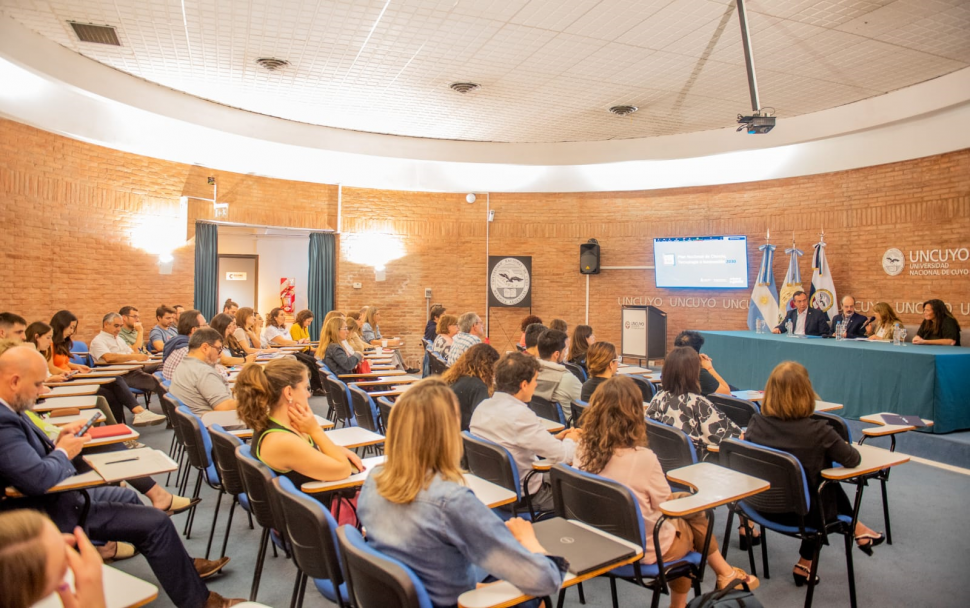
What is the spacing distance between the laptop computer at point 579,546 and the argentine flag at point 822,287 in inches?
350

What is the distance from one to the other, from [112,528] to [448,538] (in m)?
1.95

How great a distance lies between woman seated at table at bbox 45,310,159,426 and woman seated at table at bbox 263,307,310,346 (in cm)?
279

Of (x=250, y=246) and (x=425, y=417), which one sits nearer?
(x=425, y=417)

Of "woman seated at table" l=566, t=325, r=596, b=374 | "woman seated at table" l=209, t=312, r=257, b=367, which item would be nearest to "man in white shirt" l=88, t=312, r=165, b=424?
"woman seated at table" l=209, t=312, r=257, b=367

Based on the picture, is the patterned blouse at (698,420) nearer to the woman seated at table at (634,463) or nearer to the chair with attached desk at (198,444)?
the woman seated at table at (634,463)

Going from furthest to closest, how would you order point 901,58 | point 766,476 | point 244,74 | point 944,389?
point 244,74, point 901,58, point 944,389, point 766,476

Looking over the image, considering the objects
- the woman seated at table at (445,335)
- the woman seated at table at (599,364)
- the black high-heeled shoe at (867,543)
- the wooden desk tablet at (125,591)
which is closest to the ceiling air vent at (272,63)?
the woman seated at table at (445,335)

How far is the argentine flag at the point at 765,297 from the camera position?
10.7 meters

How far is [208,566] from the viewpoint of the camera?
140 inches

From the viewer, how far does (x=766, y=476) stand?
326 centimetres

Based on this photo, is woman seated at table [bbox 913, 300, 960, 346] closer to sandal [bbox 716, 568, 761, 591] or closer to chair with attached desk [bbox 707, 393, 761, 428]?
chair with attached desk [bbox 707, 393, 761, 428]

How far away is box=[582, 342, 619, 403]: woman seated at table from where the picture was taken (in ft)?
16.3

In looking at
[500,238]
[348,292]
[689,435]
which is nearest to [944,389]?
[689,435]

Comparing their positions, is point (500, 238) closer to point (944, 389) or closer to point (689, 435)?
point (944, 389)
